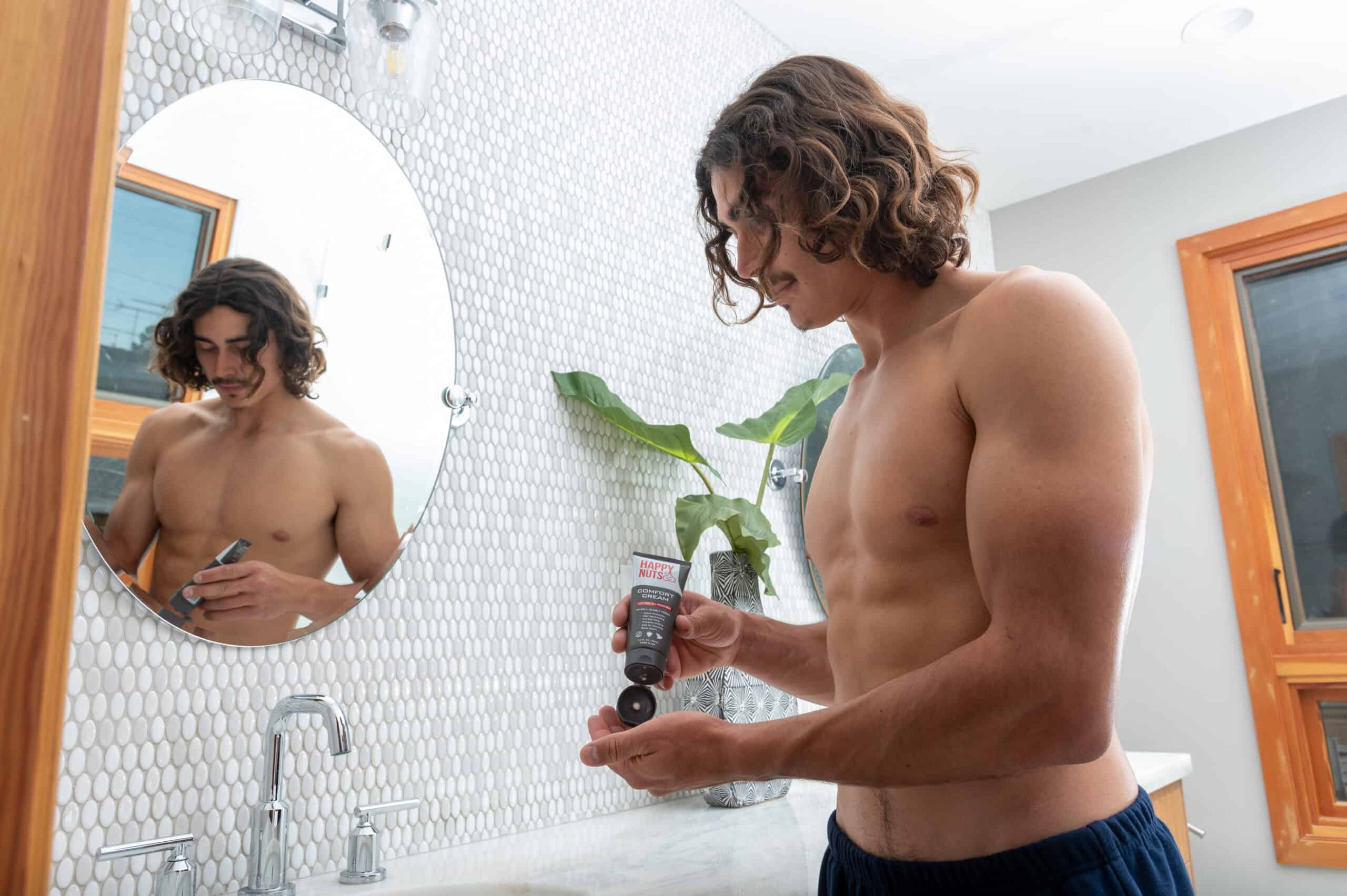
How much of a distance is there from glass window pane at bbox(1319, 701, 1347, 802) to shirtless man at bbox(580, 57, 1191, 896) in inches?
80.1

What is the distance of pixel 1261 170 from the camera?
8.63 feet

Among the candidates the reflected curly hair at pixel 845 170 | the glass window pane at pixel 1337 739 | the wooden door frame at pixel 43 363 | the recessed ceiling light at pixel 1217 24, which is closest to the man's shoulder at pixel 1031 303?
the reflected curly hair at pixel 845 170

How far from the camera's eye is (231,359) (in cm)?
104

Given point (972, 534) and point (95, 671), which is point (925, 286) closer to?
point (972, 534)

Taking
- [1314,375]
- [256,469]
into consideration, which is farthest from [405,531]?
[1314,375]

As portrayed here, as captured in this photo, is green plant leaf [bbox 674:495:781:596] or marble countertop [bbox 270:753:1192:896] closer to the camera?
marble countertop [bbox 270:753:1192:896]

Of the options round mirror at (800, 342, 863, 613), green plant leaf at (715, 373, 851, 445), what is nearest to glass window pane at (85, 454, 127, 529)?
green plant leaf at (715, 373, 851, 445)

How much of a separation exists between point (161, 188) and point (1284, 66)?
106 inches

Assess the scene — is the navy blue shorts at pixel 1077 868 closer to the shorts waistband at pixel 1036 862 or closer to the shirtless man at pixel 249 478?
the shorts waistband at pixel 1036 862

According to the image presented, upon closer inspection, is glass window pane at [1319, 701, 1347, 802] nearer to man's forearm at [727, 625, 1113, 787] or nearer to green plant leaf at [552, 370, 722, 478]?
green plant leaf at [552, 370, 722, 478]

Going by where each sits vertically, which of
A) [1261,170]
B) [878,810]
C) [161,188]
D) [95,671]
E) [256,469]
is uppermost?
[1261,170]

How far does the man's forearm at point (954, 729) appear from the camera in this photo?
683 millimetres

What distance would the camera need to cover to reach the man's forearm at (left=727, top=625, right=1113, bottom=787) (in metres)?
0.68

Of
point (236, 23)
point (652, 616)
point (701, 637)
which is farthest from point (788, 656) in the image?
point (236, 23)
